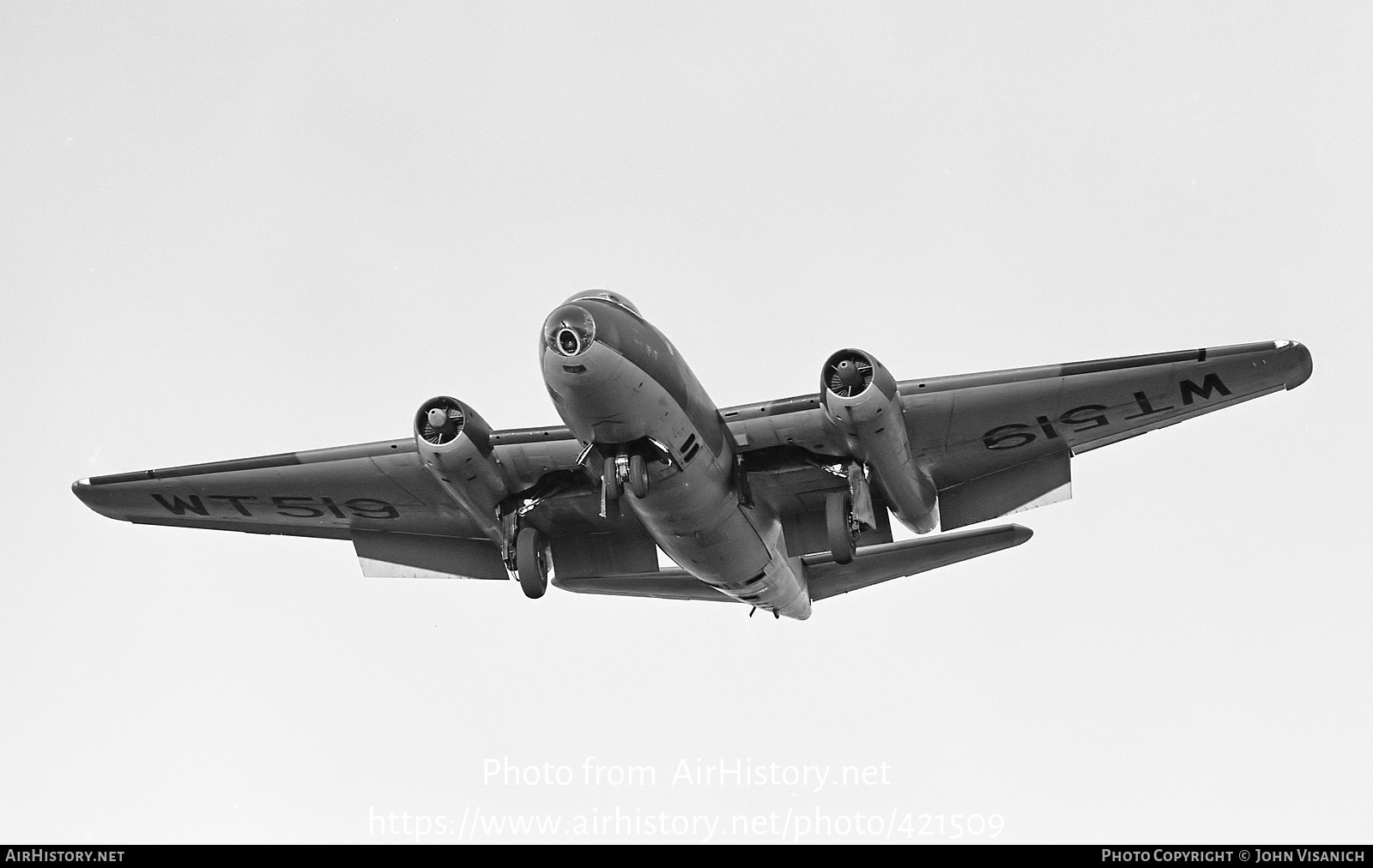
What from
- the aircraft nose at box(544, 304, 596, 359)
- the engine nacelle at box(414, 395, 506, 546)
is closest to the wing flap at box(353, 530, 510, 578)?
the engine nacelle at box(414, 395, 506, 546)

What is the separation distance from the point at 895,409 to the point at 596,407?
13.9ft

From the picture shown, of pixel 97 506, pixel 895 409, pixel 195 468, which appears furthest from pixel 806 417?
pixel 97 506

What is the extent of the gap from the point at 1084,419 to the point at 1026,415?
2.89ft

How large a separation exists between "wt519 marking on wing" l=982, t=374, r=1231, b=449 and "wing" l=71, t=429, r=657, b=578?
6224mm

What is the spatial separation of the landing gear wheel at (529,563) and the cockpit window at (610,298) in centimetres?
438

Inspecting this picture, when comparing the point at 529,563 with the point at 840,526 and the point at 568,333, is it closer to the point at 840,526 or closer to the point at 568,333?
the point at 840,526

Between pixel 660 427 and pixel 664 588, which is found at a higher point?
pixel 664 588

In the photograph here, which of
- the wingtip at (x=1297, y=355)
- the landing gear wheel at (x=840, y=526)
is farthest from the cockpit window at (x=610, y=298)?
the wingtip at (x=1297, y=355)

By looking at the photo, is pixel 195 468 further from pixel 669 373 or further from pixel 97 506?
pixel 669 373

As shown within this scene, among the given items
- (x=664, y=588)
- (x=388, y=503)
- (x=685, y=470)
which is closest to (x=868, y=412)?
(x=685, y=470)

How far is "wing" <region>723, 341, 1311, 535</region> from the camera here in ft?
61.9

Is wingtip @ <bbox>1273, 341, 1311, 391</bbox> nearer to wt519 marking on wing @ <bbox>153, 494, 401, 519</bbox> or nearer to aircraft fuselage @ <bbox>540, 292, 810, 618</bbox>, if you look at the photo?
aircraft fuselage @ <bbox>540, 292, 810, 618</bbox>

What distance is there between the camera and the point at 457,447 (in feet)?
63.2

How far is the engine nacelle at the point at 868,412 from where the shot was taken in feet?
60.1
